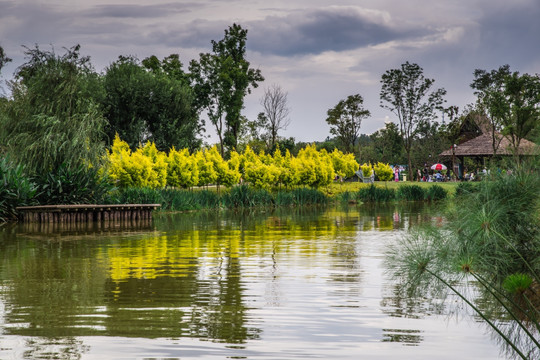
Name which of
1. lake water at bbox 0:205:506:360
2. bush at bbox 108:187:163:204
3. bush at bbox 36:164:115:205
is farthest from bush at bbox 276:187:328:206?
lake water at bbox 0:205:506:360

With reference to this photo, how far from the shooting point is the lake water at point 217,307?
6.82 m

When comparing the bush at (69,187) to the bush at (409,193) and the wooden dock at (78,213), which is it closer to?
the wooden dock at (78,213)

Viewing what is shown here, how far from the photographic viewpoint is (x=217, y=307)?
8.72 m

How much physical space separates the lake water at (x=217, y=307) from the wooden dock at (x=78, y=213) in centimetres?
689

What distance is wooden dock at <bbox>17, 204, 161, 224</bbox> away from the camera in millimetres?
23438

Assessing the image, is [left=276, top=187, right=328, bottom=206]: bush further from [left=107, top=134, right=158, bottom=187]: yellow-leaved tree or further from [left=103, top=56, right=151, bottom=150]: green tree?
[left=103, top=56, right=151, bottom=150]: green tree

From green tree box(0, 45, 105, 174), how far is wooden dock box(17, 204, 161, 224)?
1895 millimetres

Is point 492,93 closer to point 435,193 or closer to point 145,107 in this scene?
point 435,193

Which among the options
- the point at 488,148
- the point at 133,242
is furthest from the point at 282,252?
the point at 488,148

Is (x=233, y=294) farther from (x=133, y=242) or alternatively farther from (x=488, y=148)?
(x=488, y=148)

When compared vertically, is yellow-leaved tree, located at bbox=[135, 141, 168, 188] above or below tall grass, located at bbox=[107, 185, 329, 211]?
above

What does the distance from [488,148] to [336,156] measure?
1606cm

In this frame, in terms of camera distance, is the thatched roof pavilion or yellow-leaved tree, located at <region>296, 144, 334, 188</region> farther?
the thatched roof pavilion

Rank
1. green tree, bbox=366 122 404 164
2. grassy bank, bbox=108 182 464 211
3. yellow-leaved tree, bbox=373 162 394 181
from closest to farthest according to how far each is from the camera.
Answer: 1. grassy bank, bbox=108 182 464 211
2. yellow-leaved tree, bbox=373 162 394 181
3. green tree, bbox=366 122 404 164
